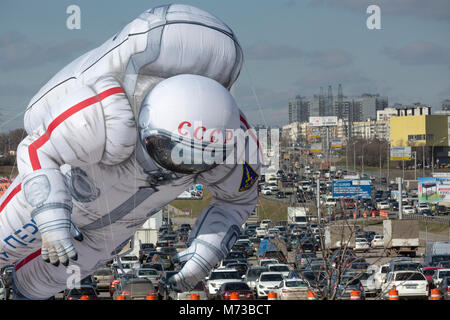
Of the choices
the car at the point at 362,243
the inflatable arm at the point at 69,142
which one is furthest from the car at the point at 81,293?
the car at the point at 362,243

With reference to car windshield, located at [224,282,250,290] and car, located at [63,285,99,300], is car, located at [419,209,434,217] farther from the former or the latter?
car, located at [63,285,99,300]

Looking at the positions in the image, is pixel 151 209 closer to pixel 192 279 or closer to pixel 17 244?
pixel 192 279

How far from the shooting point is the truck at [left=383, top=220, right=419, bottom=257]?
3042 centimetres

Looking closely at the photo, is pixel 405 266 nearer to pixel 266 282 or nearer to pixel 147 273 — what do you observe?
pixel 266 282

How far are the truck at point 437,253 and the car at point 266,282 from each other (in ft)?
24.0

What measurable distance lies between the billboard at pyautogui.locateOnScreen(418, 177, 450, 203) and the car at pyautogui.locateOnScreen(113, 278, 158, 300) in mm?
29473

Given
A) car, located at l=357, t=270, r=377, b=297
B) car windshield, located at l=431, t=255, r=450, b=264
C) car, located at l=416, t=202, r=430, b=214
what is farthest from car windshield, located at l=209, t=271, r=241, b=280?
car, located at l=416, t=202, r=430, b=214

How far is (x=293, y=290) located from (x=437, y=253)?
11.7 metres

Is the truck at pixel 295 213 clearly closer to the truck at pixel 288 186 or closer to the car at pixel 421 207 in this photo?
the truck at pixel 288 186

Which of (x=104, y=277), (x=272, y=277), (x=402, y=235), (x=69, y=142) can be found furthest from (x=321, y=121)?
(x=69, y=142)

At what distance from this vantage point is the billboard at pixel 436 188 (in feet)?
146

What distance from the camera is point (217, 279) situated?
20.1 meters
